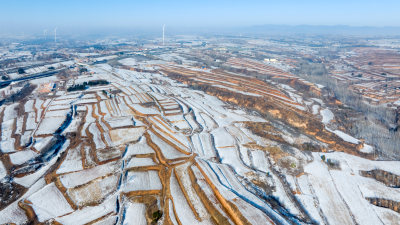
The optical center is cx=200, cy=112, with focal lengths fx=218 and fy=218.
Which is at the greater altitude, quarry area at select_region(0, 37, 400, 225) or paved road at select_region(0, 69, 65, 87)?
paved road at select_region(0, 69, 65, 87)

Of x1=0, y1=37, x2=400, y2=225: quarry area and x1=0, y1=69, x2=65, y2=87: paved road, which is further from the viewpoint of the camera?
x1=0, y1=69, x2=65, y2=87: paved road

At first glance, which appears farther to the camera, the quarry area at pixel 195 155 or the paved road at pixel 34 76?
the paved road at pixel 34 76

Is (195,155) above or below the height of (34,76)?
below

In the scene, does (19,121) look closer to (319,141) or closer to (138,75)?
(138,75)

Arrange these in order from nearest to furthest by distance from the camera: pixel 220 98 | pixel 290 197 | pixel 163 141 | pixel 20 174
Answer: pixel 290 197 < pixel 20 174 < pixel 163 141 < pixel 220 98

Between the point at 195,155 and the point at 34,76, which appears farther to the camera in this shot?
the point at 34,76

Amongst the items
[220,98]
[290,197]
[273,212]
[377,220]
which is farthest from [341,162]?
[220,98]

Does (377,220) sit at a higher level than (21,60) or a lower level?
lower

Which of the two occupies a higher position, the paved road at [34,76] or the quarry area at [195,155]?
the paved road at [34,76]
